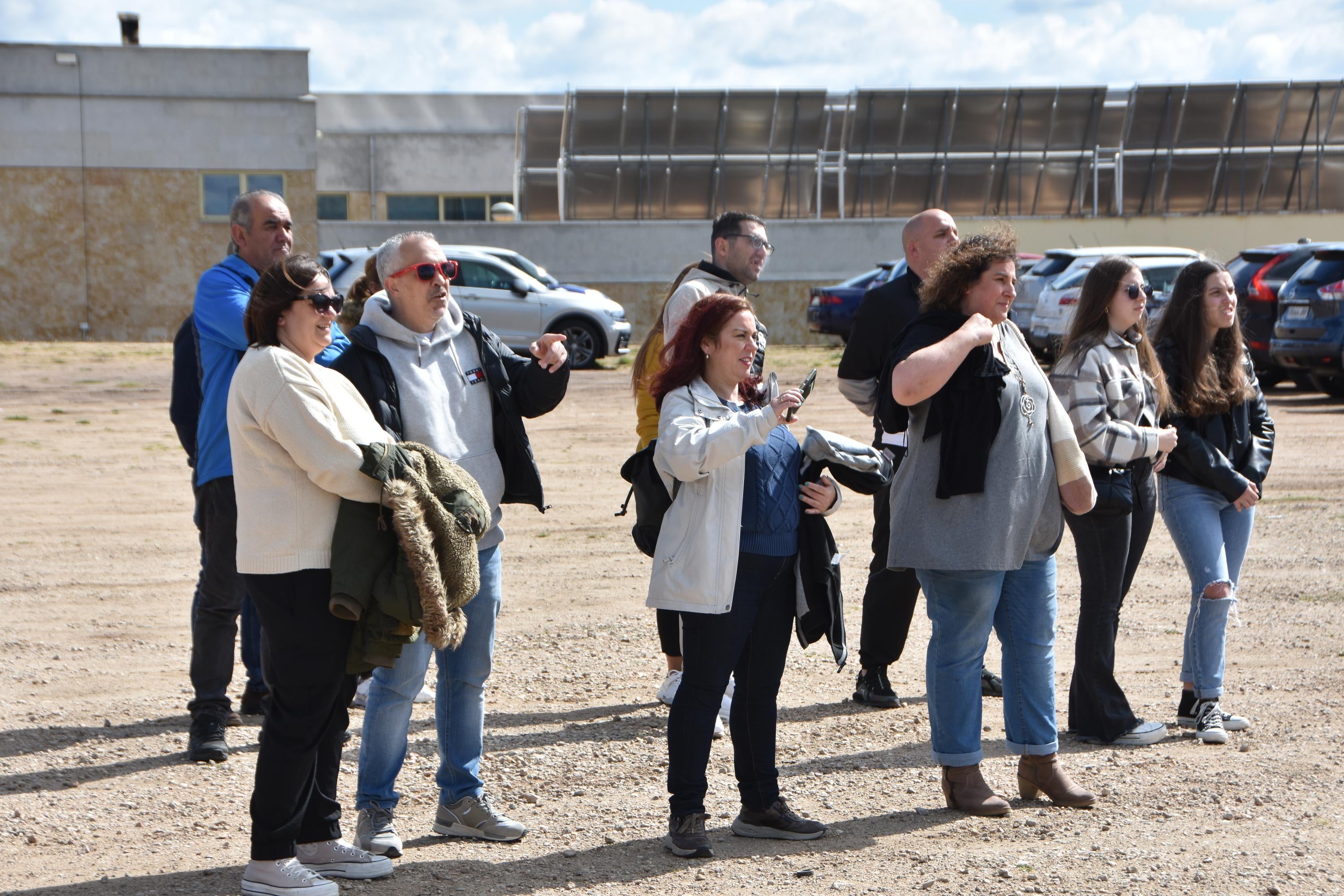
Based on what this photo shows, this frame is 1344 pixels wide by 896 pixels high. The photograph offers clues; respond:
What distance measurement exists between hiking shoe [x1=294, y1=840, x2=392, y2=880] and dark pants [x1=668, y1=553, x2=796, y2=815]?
3.14 ft

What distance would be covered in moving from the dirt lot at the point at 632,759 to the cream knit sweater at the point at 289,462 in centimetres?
111

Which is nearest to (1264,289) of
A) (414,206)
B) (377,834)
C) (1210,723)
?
(1210,723)

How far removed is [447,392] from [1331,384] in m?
16.0

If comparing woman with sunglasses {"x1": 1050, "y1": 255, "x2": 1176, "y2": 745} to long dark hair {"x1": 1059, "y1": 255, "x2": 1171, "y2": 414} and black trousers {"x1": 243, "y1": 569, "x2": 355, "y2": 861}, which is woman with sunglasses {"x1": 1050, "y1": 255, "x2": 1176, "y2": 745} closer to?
long dark hair {"x1": 1059, "y1": 255, "x2": 1171, "y2": 414}

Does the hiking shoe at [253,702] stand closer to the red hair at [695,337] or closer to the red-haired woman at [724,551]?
the red-haired woman at [724,551]

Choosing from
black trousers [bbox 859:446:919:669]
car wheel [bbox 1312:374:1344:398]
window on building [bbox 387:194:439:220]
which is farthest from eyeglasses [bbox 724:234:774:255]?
window on building [bbox 387:194:439:220]

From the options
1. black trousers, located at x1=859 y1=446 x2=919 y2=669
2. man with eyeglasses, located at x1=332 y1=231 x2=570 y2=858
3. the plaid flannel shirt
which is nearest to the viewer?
man with eyeglasses, located at x1=332 y1=231 x2=570 y2=858

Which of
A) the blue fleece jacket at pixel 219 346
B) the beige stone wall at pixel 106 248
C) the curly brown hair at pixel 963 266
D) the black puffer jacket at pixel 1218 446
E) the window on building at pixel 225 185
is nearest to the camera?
the curly brown hair at pixel 963 266

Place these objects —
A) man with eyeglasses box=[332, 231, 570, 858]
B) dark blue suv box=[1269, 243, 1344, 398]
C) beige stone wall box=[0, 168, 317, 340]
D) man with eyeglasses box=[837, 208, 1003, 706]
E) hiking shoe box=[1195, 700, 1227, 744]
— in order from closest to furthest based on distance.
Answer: man with eyeglasses box=[332, 231, 570, 858] < hiking shoe box=[1195, 700, 1227, 744] < man with eyeglasses box=[837, 208, 1003, 706] < dark blue suv box=[1269, 243, 1344, 398] < beige stone wall box=[0, 168, 317, 340]

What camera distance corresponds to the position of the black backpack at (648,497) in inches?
174

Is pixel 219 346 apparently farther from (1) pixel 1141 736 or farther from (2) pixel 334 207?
(2) pixel 334 207

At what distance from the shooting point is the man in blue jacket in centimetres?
521

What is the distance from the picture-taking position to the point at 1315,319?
651 inches

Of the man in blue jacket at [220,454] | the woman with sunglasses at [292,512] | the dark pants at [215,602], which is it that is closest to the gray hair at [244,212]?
the man in blue jacket at [220,454]
